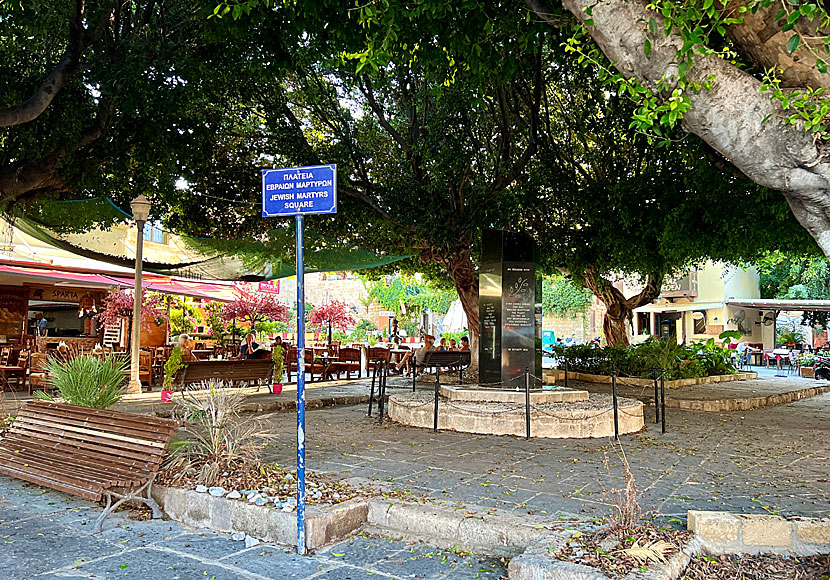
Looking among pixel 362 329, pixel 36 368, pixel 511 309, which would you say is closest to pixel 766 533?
pixel 511 309

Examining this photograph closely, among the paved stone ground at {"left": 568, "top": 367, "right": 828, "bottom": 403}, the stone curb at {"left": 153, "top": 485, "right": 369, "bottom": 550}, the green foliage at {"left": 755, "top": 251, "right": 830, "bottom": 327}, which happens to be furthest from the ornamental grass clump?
the green foliage at {"left": 755, "top": 251, "right": 830, "bottom": 327}

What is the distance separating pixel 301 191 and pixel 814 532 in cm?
386

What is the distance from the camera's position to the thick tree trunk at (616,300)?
1556 centimetres

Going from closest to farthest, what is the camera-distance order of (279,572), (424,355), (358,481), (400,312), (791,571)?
(791,571) → (279,572) → (358,481) → (424,355) → (400,312)

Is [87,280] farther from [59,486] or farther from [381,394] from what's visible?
[59,486]

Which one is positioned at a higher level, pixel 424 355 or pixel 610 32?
pixel 610 32

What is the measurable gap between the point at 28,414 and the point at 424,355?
957 centimetres

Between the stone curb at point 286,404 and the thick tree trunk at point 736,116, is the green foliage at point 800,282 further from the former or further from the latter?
the thick tree trunk at point 736,116

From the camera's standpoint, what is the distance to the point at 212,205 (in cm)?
1263

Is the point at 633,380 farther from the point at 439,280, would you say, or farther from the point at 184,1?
the point at 184,1

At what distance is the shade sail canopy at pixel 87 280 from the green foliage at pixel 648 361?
8.43 meters

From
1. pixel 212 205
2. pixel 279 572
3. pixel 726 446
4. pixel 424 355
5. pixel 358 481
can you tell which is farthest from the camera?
pixel 424 355

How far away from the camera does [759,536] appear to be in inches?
149

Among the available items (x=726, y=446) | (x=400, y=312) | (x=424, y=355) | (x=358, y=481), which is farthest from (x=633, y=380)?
(x=400, y=312)
